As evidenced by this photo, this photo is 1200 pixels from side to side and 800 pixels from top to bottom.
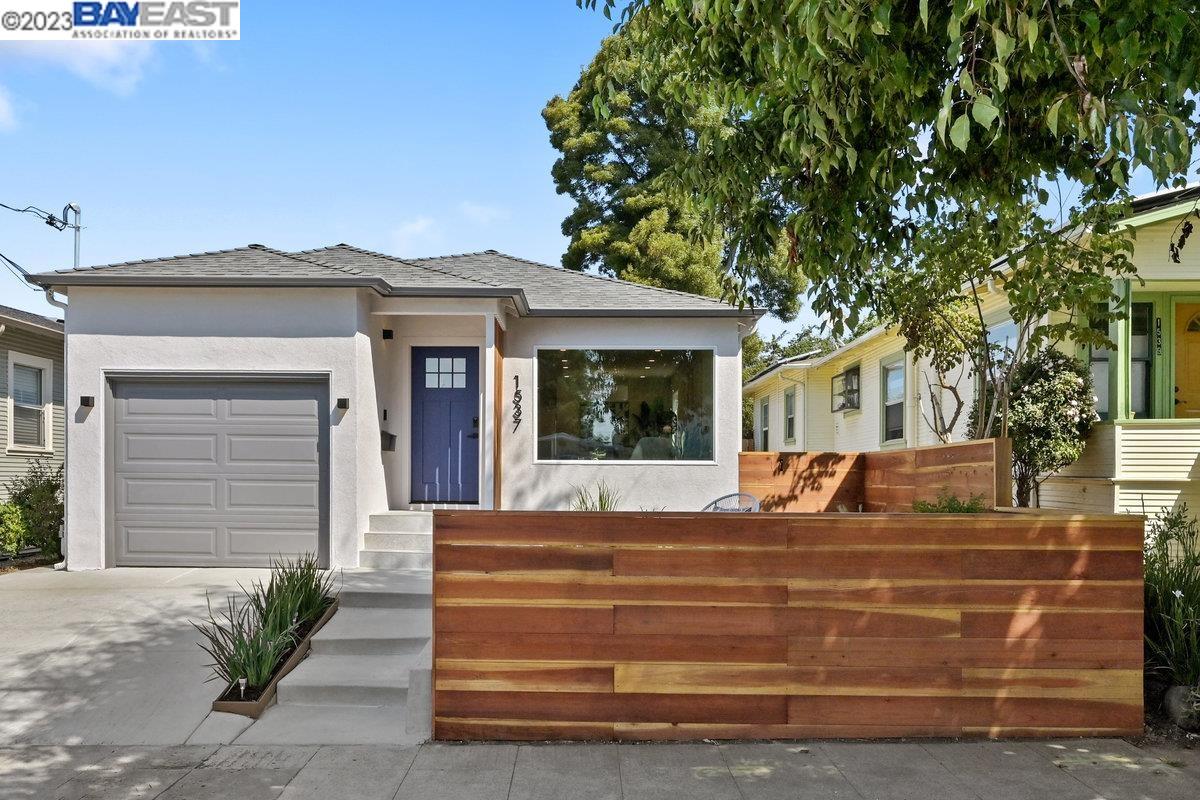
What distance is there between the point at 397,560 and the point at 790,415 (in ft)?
50.8

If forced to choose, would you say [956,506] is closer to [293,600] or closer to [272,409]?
[293,600]

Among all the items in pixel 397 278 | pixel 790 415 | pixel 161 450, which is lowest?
pixel 161 450

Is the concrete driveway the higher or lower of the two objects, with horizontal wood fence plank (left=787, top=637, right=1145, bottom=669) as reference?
lower

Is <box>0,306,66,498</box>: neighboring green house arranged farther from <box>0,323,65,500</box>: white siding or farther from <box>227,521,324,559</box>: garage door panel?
<box>227,521,324,559</box>: garage door panel

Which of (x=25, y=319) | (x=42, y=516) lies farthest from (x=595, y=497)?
(x=25, y=319)

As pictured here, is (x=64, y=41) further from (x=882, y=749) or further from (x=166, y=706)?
(x=882, y=749)

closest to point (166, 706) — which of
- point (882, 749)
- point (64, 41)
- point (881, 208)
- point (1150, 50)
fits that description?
point (882, 749)

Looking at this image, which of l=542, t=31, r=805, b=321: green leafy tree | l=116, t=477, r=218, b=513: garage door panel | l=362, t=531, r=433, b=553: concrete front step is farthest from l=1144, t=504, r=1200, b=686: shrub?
l=542, t=31, r=805, b=321: green leafy tree

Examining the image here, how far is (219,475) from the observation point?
875 centimetres

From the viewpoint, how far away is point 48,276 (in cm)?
848

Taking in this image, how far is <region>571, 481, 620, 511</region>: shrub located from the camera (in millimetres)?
9684

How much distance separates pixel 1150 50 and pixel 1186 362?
326 inches

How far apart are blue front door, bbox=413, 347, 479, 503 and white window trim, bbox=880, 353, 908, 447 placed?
8.02m

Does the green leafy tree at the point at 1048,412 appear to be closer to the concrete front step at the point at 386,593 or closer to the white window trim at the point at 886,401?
the white window trim at the point at 886,401
